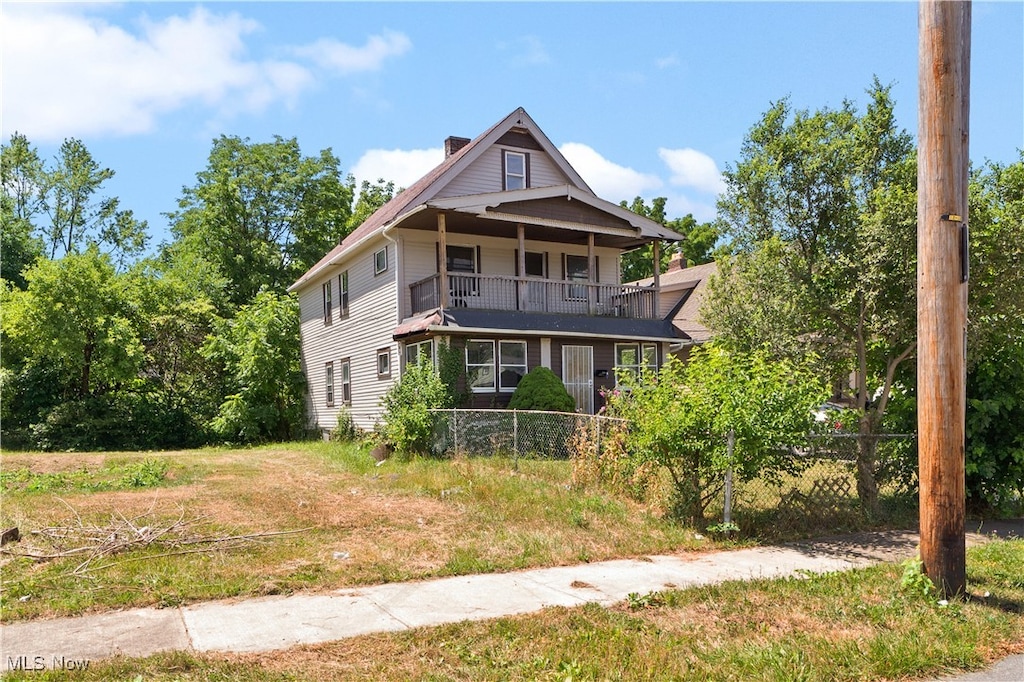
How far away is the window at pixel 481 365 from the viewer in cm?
2006

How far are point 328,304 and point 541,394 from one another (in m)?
11.7

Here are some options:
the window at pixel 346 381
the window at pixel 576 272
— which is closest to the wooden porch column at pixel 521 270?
the window at pixel 576 272

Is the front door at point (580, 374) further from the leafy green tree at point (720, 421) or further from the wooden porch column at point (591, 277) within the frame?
Answer: the leafy green tree at point (720, 421)

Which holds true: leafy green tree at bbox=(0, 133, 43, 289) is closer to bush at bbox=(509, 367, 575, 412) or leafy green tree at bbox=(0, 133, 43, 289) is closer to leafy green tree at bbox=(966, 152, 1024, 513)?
bush at bbox=(509, 367, 575, 412)

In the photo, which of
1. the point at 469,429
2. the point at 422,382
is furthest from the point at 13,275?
the point at 469,429

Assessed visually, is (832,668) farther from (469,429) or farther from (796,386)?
(469,429)

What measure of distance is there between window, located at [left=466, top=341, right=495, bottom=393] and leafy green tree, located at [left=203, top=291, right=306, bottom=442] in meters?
10.6

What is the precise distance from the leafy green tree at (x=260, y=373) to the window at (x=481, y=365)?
10634 millimetres

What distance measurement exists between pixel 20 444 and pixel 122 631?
22.6 metres

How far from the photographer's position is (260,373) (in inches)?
1076

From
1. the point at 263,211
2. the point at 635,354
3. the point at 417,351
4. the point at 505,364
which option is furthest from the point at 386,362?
the point at 263,211

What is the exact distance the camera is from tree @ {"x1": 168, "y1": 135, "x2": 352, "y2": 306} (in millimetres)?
36375

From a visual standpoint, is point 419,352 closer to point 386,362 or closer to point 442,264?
point 442,264

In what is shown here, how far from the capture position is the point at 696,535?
949 cm
